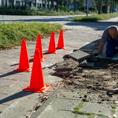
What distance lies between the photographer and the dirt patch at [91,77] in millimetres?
7652

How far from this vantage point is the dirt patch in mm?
7652

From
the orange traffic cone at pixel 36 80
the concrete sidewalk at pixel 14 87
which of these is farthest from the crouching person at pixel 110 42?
the orange traffic cone at pixel 36 80

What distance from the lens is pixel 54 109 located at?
671 centimetres

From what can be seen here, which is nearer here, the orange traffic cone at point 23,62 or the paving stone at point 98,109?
the paving stone at point 98,109

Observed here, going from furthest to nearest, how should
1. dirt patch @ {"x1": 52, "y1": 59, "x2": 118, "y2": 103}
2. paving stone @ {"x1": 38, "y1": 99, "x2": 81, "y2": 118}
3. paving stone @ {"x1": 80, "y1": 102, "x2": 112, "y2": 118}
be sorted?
dirt patch @ {"x1": 52, "y1": 59, "x2": 118, "y2": 103}, paving stone @ {"x1": 80, "y1": 102, "x2": 112, "y2": 118}, paving stone @ {"x1": 38, "y1": 99, "x2": 81, "y2": 118}

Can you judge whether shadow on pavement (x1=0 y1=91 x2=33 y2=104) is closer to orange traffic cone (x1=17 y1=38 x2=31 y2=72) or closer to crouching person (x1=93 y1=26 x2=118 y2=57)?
orange traffic cone (x1=17 y1=38 x2=31 y2=72)

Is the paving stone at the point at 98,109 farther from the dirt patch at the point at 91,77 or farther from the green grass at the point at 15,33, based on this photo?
the green grass at the point at 15,33

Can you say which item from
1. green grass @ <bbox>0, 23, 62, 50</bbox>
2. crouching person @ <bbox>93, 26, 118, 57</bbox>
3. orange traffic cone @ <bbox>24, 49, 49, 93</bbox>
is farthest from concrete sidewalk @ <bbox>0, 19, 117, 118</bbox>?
green grass @ <bbox>0, 23, 62, 50</bbox>

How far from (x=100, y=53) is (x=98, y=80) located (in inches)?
123

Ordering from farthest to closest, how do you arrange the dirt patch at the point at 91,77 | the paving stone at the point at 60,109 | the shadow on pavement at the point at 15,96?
the dirt patch at the point at 91,77
the shadow on pavement at the point at 15,96
the paving stone at the point at 60,109

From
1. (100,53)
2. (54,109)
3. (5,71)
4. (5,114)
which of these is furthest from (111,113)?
(100,53)

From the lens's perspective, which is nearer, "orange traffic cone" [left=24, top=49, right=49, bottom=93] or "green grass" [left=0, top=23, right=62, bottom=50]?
"orange traffic cone" [left=24, top=49, right=49, bottom=93]

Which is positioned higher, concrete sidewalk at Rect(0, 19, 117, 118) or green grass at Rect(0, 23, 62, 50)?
green grass at Rect(0, 23, 62, 50)

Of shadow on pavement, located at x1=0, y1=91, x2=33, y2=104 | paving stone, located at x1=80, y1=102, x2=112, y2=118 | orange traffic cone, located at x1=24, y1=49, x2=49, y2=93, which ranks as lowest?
paving stone, located at x1=80, y1=102, x2=112, y2=118
